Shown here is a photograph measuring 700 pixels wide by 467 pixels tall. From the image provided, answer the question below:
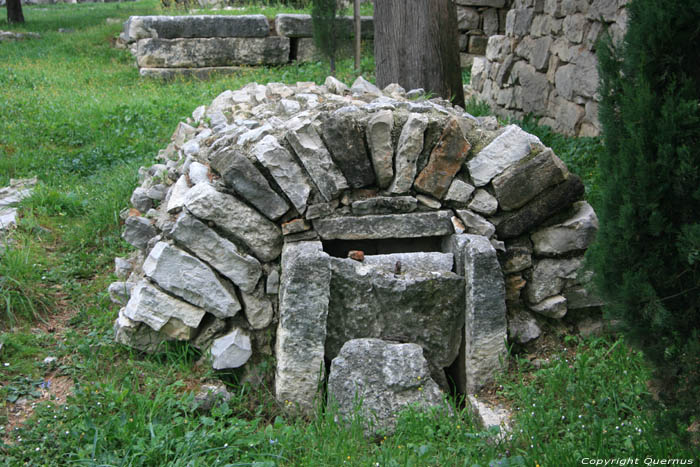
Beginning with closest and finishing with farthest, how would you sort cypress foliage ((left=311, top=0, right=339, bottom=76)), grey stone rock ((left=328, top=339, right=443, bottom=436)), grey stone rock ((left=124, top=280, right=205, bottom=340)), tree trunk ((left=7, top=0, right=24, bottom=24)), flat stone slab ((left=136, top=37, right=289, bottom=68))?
grey stone rock ((left=328, top=339, right=443, bottom=436)) → grey stone rock ((left=124, top=280, right=205, bottom=340)) → cypress foliage ((left=311, top=0, right=339, bottom=76)) → flat stone slab ((left=136, top=37, right=289, bottom=68)) → tree trunk ((left=7, top=0, right=24, bottom=24))

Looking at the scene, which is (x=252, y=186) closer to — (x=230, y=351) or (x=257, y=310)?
(x=257, y=310)

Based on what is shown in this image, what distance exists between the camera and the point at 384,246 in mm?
3875

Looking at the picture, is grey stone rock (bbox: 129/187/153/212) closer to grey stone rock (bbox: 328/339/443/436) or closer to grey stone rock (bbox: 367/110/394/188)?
grey stone rock (bbox: 367/110/394/188)

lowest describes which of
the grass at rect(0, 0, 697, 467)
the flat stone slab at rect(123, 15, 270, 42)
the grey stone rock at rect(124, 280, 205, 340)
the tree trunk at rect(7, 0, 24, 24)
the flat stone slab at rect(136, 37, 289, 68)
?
the grass at rect(0, 0, 697, 467)

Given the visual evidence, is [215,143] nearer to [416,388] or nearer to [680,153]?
[416,388]

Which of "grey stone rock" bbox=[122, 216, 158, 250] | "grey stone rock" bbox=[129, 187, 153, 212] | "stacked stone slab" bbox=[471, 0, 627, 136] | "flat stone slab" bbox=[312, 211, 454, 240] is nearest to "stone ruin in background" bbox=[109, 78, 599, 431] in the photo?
"flat stone slab" bbox=[312, 211, 454, 240]

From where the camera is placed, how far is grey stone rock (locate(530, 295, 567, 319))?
3594 mm

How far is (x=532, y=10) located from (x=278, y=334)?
18.1 feet

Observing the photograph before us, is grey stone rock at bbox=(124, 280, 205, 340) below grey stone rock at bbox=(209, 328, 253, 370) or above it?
above

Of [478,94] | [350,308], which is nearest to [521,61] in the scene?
[478,94]

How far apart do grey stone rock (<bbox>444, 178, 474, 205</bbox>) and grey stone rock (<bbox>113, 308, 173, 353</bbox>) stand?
6.22 feet

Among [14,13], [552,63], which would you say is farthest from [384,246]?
[14,13]

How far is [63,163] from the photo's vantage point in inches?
253

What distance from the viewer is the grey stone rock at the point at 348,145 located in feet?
11.6
